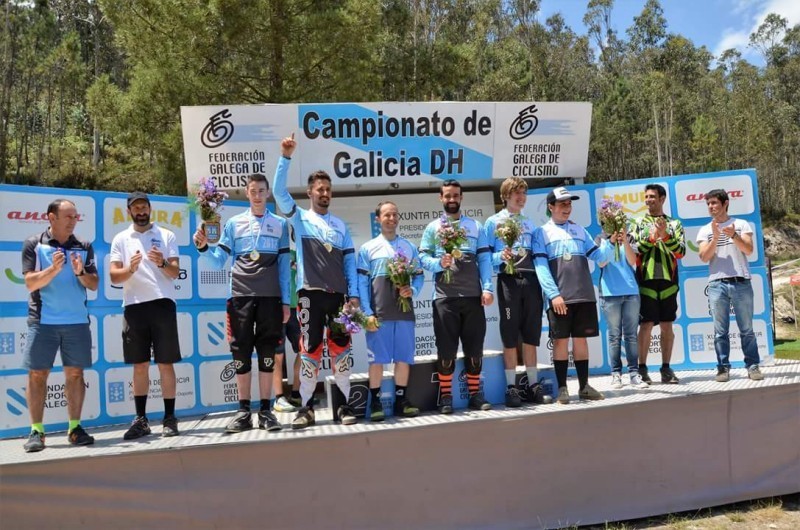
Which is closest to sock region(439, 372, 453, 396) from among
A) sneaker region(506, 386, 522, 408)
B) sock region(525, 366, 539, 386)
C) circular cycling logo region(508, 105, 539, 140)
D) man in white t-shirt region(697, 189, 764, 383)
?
sneaker region(506, 386, 522, 408)

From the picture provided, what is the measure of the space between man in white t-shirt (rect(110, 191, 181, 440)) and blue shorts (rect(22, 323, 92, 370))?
0.97 ft

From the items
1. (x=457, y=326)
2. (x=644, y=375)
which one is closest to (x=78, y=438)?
(x=457, y=326)

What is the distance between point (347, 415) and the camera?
14.1 feet

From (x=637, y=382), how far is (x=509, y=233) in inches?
71.5

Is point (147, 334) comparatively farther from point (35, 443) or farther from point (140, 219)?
point (35, 443)

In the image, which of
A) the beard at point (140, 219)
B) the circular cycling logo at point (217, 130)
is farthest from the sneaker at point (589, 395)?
the circular cycling logo at point (217, 130)

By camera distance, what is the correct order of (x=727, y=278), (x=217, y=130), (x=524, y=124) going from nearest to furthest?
(x=727, y=278), (x=217, y=130), (x=524, y=124)

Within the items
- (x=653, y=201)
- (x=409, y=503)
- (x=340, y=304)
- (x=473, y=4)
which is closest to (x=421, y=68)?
(x=653, y=201)

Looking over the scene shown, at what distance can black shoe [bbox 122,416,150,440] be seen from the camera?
426cm

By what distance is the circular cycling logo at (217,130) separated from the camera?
19.7 ft

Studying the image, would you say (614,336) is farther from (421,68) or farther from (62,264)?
(421,68)

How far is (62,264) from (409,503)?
285cm

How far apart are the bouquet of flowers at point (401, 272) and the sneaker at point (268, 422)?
1.24 m

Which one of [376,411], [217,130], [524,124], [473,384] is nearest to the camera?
[376,411]
